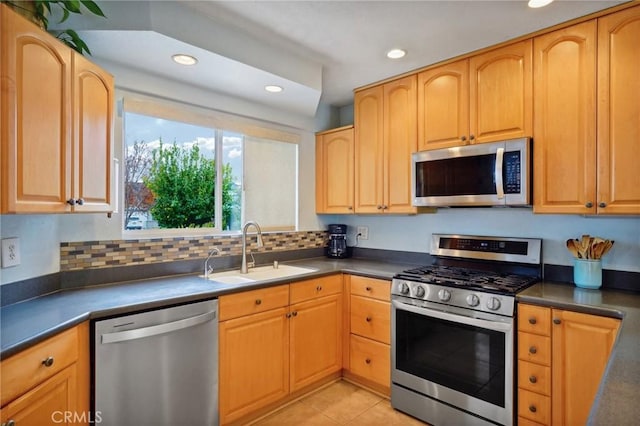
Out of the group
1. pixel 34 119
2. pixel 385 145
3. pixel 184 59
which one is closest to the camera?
pixel 34 119

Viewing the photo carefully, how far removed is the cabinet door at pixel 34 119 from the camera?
1.23 meters

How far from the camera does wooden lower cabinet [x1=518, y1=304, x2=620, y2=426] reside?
1656 mm

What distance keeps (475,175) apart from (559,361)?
3.75 ft

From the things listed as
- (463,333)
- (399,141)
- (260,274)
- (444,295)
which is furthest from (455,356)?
(399,141)

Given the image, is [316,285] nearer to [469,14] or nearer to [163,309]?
[163,309]

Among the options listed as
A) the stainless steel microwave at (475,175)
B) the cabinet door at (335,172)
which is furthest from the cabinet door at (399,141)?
the cabinet door at (335,172)

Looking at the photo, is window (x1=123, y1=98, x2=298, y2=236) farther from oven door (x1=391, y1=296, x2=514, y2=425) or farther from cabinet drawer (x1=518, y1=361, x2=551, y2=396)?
cabinet drawer (x1=518, y1=361, x2=551, y2=396)

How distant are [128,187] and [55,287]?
2.39ft

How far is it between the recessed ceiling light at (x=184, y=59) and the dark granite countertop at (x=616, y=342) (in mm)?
2277

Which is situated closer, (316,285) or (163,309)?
(163,309)

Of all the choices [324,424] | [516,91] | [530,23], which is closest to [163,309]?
[324,424]

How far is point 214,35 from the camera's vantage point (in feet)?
6.35

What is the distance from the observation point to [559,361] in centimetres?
175

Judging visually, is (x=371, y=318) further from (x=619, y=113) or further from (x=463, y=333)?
(x=619, y=113)
